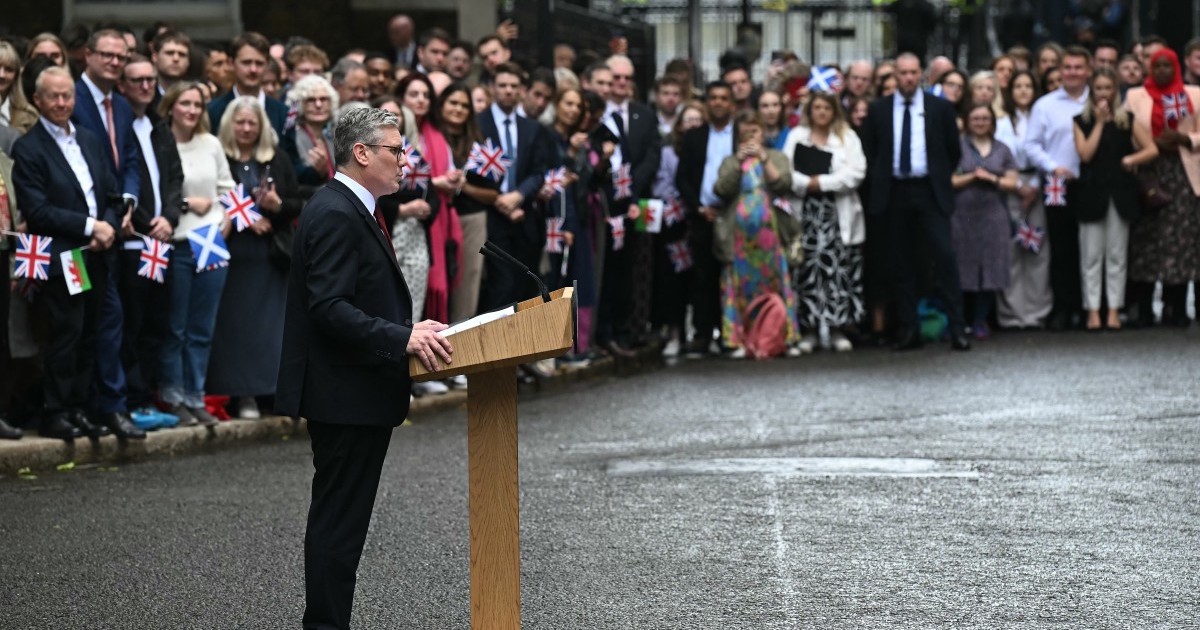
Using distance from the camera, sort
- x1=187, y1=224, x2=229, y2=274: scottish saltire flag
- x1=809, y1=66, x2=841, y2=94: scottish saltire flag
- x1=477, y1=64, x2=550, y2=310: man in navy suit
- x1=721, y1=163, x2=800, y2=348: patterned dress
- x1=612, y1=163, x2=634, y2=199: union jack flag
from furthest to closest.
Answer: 1. x1=809, y1=66, x2=841, y2=94: scottish saltire flag
2. x1=721, y1=163, x2=800, y2=348: patterned dress
3. x1=612, y1=163, x2=634, y2=199: union jack flag
4. x1=477, y1=64, x2=550, y2=310: man in navy suit
5. x1=187, y1=224, x2=229, y2=274: scottish saltire flag

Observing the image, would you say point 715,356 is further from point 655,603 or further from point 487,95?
point 655,603

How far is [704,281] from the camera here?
17.4m

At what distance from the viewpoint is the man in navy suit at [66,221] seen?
11.3 meters

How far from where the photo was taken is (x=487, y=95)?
16000mm

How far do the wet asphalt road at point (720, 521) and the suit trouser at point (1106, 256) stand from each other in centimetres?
383

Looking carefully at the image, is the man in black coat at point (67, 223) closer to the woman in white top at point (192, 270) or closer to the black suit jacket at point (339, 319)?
the woman in white top at point (192, 270)

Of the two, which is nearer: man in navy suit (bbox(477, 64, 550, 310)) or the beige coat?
man in navy suit (bbox(477, 64, 550, 310))

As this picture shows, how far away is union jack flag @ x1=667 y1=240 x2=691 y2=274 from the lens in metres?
17.4

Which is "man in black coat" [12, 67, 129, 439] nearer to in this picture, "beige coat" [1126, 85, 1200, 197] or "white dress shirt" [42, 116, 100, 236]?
"white dress shirt" [42, 116, 100, 236]

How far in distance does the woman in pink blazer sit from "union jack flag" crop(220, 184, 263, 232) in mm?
8904

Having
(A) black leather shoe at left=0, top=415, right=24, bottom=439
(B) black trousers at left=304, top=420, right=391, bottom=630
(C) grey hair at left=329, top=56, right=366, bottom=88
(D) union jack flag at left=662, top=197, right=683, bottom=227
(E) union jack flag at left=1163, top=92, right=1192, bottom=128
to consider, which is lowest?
(A) black leather shoe at left=0, top=415, right=24, bottom=439

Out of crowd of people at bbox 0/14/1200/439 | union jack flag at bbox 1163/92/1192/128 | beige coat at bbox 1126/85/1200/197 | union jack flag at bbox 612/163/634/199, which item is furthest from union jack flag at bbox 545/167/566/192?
union jack flag at bbox 1163/92/1192/128

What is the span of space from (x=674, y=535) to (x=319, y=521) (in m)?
2.73

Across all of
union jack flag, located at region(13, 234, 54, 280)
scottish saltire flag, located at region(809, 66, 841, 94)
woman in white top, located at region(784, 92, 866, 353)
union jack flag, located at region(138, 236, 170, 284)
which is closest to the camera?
union jack flag, located at region(13, 234, 54, 280)
